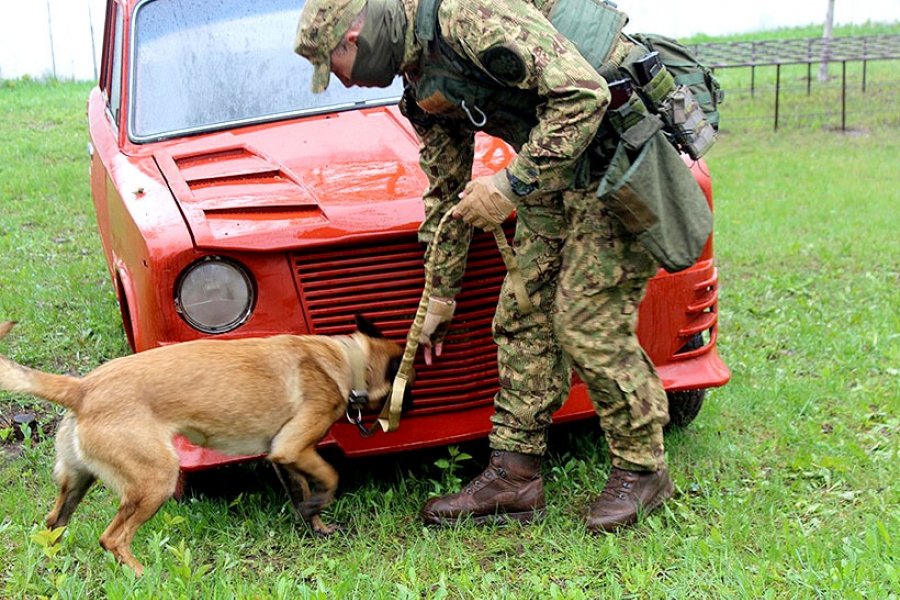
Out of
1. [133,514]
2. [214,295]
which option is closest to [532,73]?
[214,295]

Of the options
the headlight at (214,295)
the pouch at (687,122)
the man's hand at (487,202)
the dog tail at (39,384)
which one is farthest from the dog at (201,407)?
the pouch at (687,122)

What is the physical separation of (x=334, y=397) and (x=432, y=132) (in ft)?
3.03

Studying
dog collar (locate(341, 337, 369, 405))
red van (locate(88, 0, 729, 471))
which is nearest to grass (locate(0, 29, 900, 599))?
red van (locate(88, 0, 729, 471))

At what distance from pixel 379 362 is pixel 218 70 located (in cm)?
178

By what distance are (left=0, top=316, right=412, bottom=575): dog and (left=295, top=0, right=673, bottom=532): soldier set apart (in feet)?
1.08

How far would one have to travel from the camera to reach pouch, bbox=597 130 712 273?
312 cm

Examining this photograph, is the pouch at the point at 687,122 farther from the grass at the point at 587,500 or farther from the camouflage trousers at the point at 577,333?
the grass at the point at 587,500

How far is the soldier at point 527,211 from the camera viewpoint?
2955 mm

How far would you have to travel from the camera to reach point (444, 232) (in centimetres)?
331

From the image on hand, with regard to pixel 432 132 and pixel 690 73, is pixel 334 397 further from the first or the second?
pixel 690 73

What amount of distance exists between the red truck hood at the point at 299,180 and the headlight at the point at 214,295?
3.6 inches

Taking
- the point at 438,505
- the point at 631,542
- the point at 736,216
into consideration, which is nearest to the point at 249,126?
the point at 438,505

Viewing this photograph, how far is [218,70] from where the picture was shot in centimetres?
456

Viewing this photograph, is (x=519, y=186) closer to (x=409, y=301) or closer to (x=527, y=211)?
(x=527, y=211)
